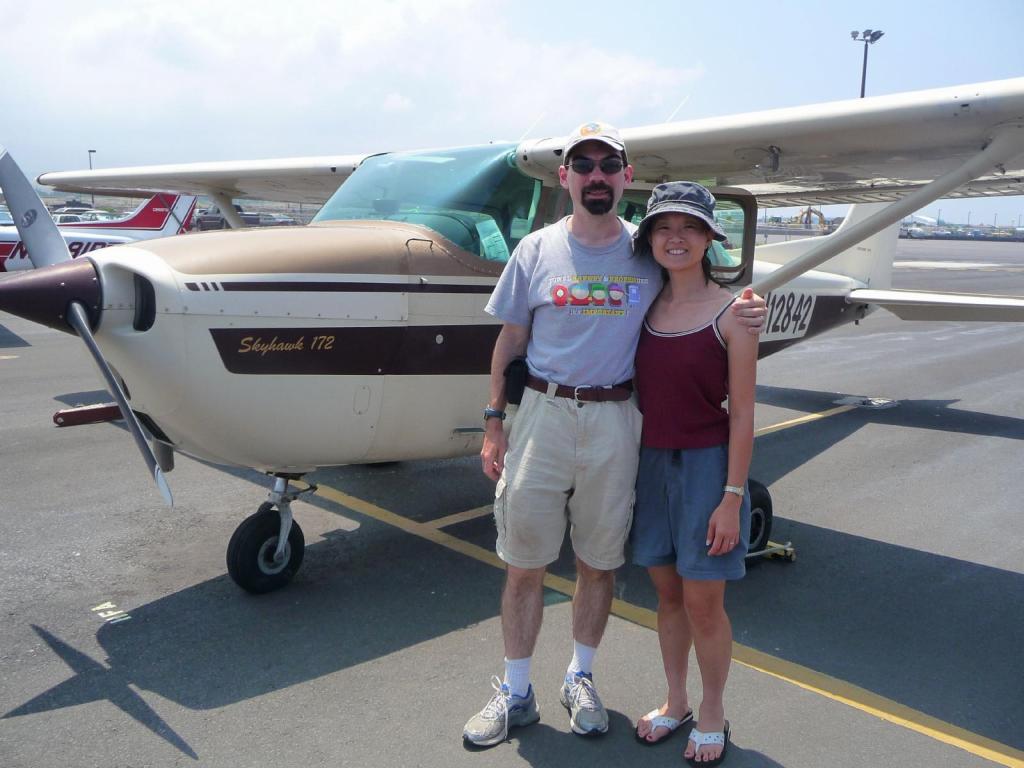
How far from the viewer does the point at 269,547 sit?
4.15 m

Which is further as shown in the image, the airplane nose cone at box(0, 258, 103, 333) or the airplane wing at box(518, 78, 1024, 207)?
the airplane wing at box(518, 78, 1024, 207)

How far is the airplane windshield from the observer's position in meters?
4.45

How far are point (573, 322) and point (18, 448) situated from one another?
536 cm

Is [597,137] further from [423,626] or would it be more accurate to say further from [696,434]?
[423,626]

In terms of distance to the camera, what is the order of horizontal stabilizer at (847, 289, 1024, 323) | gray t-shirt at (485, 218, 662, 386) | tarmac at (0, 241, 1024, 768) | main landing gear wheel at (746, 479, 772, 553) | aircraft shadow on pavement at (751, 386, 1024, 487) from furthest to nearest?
horizontal stabilizer at (847, 289, 1024, 323) → aircraft shadow on pavement at (751, 386, 1024, 487) → main landing gear wheel at (746, 479, 772, 553) → tarmac at (0, 241, 1024, 768) → gray t-shirt at (485, 218, 662, 386)

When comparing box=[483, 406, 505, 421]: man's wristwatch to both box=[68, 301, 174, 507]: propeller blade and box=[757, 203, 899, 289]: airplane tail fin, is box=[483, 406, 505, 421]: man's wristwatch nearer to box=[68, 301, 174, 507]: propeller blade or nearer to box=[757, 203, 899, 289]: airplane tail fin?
box=[68, 301, 174, 507]: propeller blade

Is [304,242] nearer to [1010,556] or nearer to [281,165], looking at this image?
[281,165]

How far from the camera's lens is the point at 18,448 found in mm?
6551

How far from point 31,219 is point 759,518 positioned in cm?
393

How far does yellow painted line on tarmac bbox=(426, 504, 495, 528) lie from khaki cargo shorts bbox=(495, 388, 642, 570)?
88.3 inches

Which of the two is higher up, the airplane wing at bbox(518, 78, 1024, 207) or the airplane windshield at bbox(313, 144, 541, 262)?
the airplane wing at bbox(518, 78, 1024, 207)

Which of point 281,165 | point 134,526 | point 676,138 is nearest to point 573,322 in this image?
point 676,138

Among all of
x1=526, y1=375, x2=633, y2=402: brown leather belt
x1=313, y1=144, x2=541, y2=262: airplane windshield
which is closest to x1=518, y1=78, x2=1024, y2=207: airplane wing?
x1=313, y1=144, x2=541, y2=262: airplane windshield

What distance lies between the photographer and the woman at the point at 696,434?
2.68m
